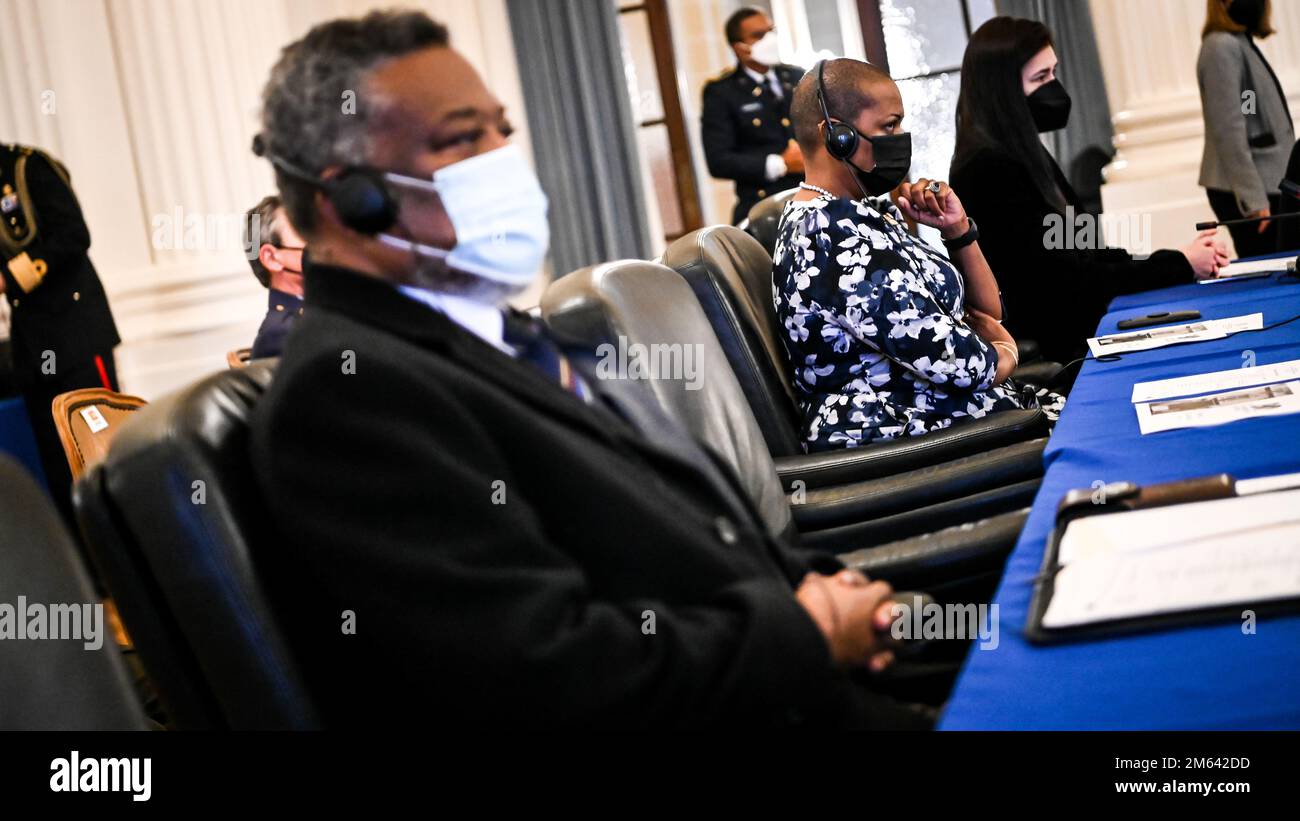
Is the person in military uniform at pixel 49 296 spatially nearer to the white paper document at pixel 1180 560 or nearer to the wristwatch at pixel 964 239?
the wristwatch at pixel 964 239

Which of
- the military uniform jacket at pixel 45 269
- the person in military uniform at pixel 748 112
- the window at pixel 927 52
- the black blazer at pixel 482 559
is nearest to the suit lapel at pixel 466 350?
the black blazer at pixel 482 559

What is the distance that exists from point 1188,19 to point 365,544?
5798mm

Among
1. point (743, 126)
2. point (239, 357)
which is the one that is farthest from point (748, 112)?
point (239, 357)

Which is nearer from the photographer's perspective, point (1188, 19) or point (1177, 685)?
point (1177, 685)

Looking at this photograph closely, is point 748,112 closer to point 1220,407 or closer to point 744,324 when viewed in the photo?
point 744,324

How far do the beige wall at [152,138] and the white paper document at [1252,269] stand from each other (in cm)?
326

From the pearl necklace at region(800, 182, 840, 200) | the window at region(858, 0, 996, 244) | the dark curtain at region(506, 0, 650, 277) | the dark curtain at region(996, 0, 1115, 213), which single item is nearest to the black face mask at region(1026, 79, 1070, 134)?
the pearl necklace at region(800, 182, 840, 200)

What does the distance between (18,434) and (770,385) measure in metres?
3.21

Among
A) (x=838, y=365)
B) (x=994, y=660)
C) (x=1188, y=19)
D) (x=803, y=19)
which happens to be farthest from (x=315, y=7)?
(x=994, y=660)

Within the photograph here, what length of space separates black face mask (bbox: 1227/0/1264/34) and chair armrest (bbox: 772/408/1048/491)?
3.02 metres

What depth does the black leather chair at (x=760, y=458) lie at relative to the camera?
6.43 ft

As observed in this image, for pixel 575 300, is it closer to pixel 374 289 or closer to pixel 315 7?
pixel 374 289

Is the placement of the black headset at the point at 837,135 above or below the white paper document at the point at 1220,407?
above
